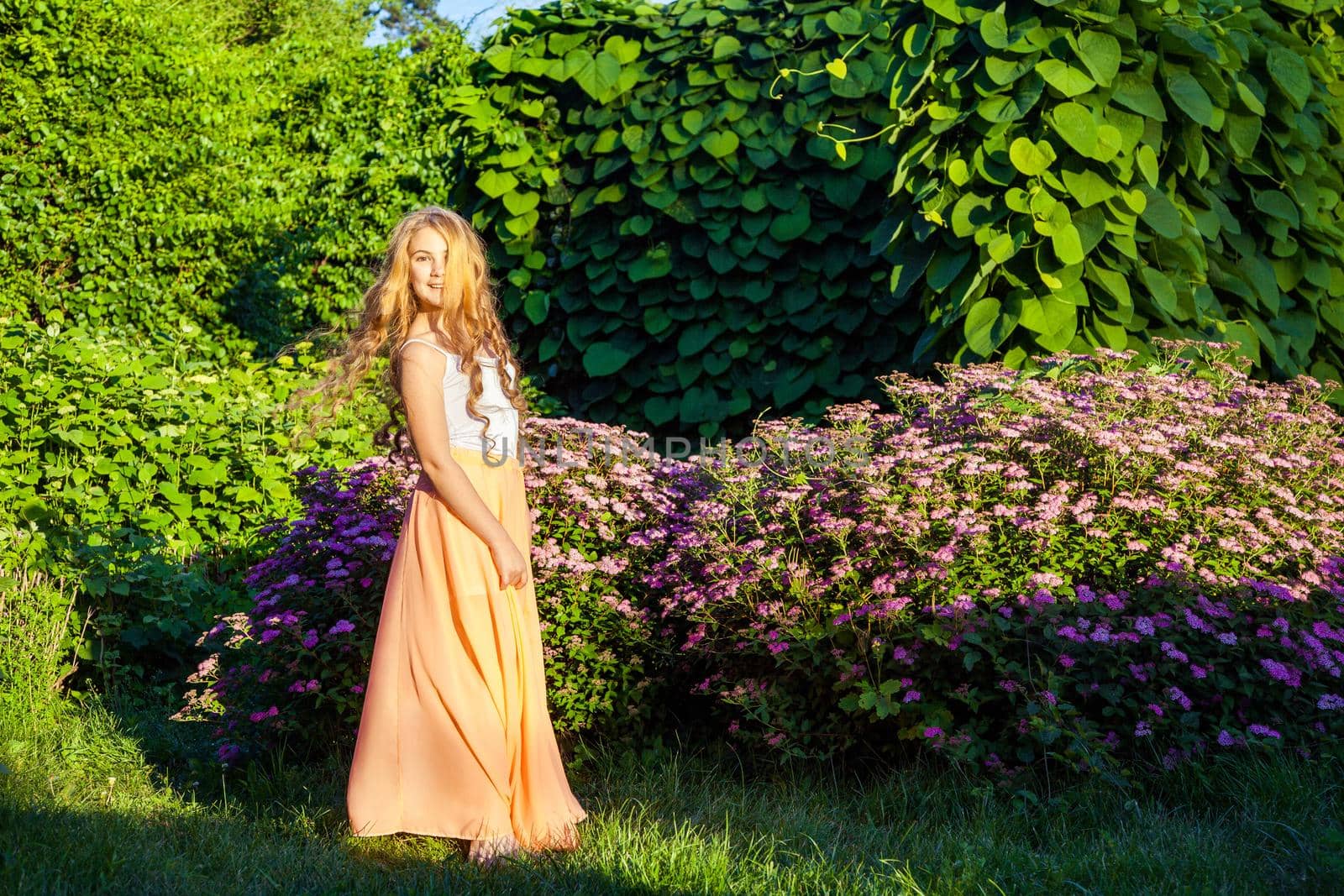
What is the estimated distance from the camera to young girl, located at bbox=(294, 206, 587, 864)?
2.54 meters

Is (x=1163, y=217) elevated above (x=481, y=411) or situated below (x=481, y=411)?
above

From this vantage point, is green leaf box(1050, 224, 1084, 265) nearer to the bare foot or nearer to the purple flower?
the purple flower

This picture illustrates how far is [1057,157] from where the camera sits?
3.85m

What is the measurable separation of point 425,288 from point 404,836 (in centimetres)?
136

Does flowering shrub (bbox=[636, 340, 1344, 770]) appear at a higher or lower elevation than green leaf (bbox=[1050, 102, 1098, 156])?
lower

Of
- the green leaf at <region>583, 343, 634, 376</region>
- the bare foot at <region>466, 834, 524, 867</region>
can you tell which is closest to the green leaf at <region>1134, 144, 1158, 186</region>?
the green leaf at <region>583, 343, 634, 376</region>

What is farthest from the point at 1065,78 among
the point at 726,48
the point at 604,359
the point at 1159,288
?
the point at 604,359

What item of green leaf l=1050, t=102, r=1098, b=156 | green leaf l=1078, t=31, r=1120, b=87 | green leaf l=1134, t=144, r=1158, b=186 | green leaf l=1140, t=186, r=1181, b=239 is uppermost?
green leaf l=1078, t=31, r=1120, b=87

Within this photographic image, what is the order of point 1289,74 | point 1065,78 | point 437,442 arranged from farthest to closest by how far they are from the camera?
point 1289,74 < point 1065,78 < point 437,442

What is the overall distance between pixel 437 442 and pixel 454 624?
42 cm

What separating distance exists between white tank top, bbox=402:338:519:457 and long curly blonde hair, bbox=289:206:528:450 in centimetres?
1

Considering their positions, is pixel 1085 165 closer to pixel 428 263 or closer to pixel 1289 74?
pixel 1289 74

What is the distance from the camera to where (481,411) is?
267cm

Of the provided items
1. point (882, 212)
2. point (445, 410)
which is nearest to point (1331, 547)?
point (882, 212)
